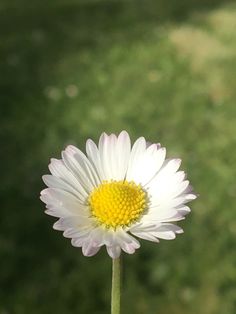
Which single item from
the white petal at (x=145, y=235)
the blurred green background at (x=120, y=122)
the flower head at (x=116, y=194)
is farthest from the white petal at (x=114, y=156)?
the blurred green background at (x=120, y=122)

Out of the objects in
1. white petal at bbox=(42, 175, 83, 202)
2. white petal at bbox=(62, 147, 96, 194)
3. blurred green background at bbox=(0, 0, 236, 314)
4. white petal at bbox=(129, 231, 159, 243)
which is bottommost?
white petal at bbox=(129, 231, 159, 243)

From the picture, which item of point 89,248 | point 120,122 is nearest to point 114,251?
point 89,248

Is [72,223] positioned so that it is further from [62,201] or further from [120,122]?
[120,122]

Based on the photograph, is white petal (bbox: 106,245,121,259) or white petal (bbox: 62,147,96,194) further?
white petal (bbox: 62,147,96,194)

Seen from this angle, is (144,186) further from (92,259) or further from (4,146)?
(4,146)

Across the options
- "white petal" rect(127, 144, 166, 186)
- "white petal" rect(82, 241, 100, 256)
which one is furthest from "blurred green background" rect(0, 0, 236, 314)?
"white petal" rect(82, 241, 100, 256)

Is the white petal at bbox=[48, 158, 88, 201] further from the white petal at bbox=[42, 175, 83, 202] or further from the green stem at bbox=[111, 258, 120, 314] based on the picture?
the green stem at bbox=[111, 258, 120, 314]
